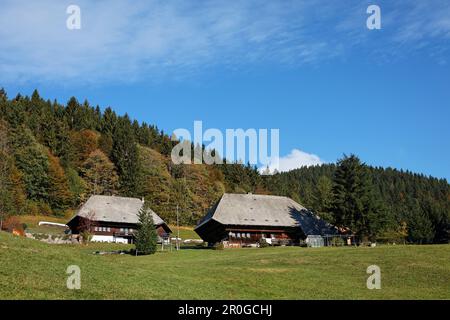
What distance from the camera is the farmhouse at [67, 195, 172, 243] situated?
69625 millimetres

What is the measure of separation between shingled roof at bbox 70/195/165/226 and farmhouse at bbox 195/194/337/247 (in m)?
11.1

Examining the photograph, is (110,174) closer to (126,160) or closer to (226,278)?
(126,160)

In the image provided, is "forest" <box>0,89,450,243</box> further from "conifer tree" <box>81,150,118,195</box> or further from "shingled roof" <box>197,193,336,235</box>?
"shingled roof" <box>197,193,336,235</box>

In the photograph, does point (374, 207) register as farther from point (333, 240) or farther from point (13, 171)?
point (13, 171)

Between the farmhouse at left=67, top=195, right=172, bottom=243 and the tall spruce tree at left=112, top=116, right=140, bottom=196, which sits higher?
the tall spruce tree at left=112, top=116, right=140, bottom=196

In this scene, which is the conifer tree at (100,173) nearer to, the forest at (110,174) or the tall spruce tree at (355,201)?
the forest at (110,174)

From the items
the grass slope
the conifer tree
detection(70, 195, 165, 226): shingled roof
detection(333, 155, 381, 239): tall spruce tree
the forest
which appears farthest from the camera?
the conifer tree

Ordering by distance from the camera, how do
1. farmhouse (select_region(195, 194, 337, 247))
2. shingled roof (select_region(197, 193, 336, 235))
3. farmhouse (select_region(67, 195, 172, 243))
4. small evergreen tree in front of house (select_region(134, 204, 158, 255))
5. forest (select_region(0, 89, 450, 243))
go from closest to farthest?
small evergreen tree in front of house (select_region(134, 204, 158, 255))
farmhouse (select_region(195, 194, 337, 247))
shingled roof (select_region(197, 193, 336, 235))
farmhouse (select_region(67, 195, 172, 243))
forest (select_region(0, 89, 450, 243))

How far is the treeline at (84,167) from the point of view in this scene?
90562mm

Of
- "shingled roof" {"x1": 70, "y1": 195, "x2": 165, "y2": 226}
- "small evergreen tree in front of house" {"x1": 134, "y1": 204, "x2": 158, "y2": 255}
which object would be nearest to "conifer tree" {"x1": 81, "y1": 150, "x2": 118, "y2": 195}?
"shingled roof" {"x1": 70, "y1": 195, "x2": 165, "y2": 226}

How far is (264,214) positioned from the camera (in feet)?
222

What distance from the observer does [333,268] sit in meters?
33.3

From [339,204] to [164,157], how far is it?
71.0m
